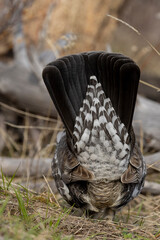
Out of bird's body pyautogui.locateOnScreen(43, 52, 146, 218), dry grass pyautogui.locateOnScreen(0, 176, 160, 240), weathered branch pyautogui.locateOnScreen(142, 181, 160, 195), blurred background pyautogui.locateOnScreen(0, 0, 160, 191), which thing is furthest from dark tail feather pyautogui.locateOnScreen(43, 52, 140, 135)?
weathered branch pyautogui.locateOnScreen(142, 181, 160, 195)

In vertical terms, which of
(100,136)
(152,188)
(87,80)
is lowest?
(152,188)

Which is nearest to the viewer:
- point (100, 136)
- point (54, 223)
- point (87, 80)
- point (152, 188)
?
point (54, 223)

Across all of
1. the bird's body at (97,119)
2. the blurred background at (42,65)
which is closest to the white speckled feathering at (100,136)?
the bird's body at (97,119)

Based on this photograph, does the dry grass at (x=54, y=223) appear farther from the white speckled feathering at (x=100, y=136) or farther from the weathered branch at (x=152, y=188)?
the weathered branch at (x=152, y=188)

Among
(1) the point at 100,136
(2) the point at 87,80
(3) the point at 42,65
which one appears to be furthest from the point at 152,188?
(3) the point at 42,65

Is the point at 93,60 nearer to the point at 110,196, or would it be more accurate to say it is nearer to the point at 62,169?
the point at 62,169

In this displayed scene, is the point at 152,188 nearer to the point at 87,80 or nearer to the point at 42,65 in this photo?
the point at 87,80
